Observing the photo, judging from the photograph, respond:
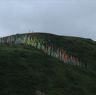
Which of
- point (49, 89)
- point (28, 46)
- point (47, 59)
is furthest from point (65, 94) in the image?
point (28, 46)

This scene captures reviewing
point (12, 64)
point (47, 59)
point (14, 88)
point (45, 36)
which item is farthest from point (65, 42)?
point (14, 88)

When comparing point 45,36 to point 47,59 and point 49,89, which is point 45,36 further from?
point 49,89

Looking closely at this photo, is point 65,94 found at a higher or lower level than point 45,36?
lower

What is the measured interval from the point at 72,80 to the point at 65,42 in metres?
26.4

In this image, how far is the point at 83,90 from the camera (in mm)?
68562

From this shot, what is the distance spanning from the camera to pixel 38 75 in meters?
68.1

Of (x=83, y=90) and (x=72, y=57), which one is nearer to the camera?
(x=83, y=90)

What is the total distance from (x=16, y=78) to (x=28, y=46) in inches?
660

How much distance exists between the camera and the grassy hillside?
211 feet

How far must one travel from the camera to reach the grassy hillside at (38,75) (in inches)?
2530

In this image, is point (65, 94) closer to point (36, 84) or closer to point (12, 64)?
point (36, 84)

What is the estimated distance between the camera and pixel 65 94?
65125mm

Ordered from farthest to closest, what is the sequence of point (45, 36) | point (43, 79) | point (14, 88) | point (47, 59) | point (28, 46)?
point (45, 36) → point (28, 46) → point (47, 59) → point (43, 79) → point (14, 88)

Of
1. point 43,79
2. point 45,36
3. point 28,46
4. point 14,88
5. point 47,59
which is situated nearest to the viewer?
point 14,88
